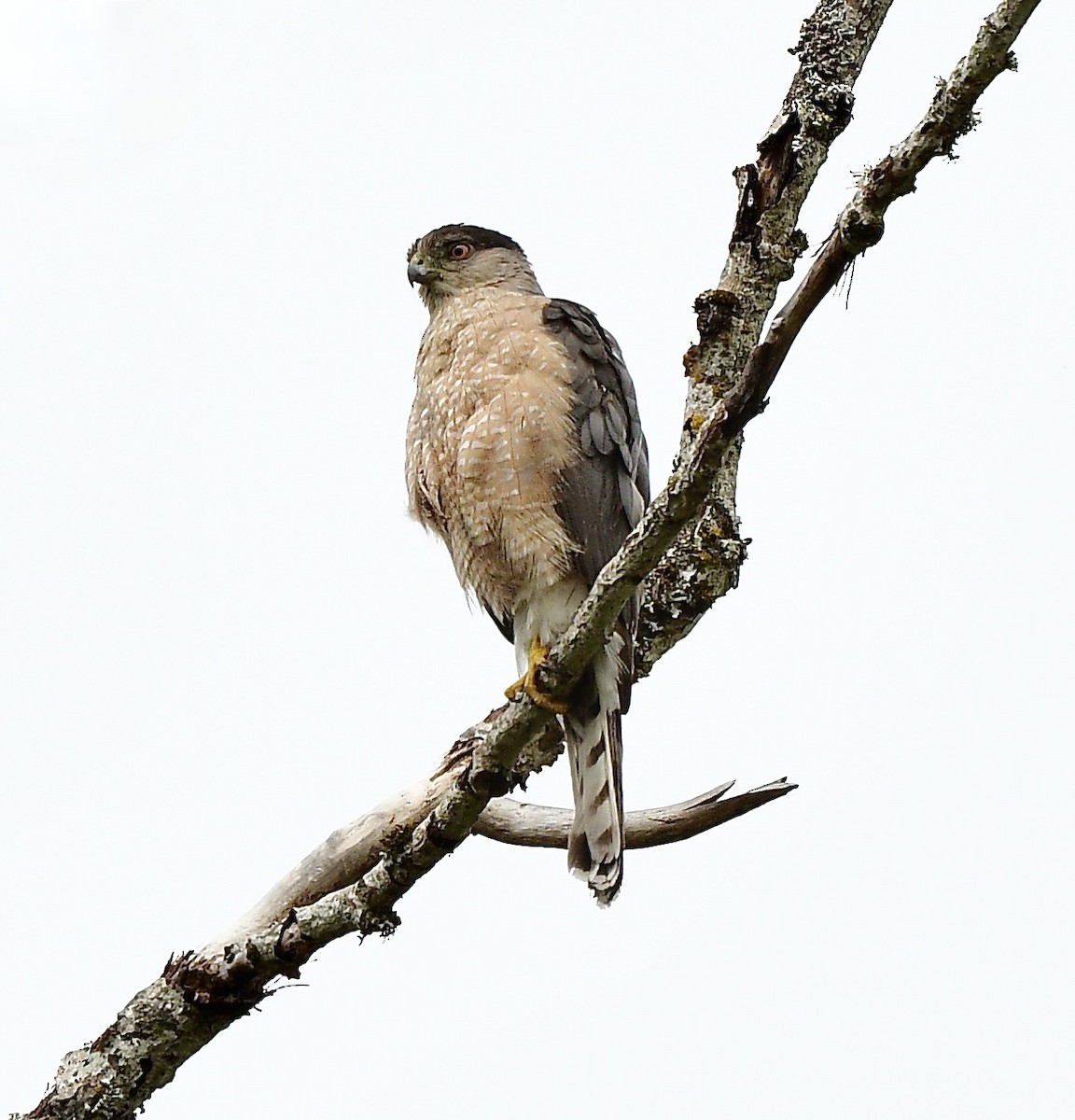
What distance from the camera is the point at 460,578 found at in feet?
15.6

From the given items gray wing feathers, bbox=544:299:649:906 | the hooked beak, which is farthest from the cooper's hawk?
the hooked beak

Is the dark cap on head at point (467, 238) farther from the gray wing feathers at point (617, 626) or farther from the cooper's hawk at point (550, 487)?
the gray wing feathers at point (617, 626)

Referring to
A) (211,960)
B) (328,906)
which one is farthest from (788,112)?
(211,960)

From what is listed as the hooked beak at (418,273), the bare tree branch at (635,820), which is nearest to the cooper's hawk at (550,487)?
the bare tree branch at (635,820)

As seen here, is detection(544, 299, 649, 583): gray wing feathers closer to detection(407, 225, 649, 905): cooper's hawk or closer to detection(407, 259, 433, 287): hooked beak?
detection(407, 225, 649, 905): cooper's hawk

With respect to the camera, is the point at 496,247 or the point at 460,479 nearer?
the point at 460,479

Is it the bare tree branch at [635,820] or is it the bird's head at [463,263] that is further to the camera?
the bird's head at [463,263]

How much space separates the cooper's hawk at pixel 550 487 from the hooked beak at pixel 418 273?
2.32 ft

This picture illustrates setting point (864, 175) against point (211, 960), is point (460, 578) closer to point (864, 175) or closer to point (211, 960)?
point (211, 960)

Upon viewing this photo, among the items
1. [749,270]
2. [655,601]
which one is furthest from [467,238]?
[655,601]

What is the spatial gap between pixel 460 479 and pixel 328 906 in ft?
4.71

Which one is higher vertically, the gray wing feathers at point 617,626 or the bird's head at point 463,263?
the bird's head at point 463,263

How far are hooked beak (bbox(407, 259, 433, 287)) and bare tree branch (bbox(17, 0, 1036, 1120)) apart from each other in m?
1.32

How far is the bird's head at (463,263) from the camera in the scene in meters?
5.29
